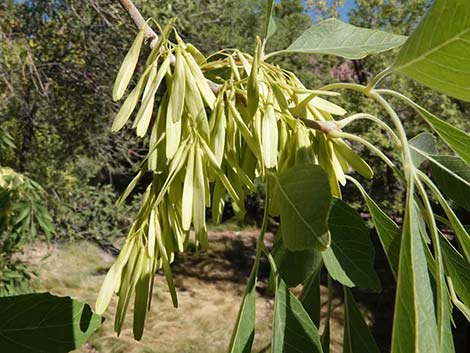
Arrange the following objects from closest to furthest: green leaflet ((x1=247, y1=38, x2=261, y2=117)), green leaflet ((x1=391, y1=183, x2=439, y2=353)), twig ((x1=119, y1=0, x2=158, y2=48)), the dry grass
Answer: green leaflet ((x1=391, y1=183, x2=439, y2=353)) → green leaflet ((x1=247, y1=38, x2=261, y2=117)) → twig ((x1=119, y1=0, x2=158, y2=48)) → the dry grass

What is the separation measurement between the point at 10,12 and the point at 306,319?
3.12 meters

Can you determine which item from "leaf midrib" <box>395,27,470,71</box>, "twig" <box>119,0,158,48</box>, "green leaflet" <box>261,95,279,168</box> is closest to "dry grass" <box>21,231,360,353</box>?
"twig" <box>119,0,158,48</box>

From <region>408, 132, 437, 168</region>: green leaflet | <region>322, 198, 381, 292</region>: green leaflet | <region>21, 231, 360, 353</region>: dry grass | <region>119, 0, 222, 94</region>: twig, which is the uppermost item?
<region>119, 0, 222, 94</region>: twig

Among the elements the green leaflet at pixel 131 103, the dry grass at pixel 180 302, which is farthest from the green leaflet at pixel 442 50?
the dry grass at pixel 180 302

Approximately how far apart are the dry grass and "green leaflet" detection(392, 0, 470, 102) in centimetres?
329

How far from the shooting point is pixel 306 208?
0.99 ft

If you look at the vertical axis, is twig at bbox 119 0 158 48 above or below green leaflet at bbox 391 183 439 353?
above

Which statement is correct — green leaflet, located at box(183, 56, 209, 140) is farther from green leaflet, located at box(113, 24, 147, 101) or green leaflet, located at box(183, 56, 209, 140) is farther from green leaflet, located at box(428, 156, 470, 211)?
green leaflet, located at box(428, 156, 470, 211)

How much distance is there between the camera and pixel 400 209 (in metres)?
4.25

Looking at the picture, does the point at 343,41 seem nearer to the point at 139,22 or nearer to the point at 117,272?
the point at 139,22

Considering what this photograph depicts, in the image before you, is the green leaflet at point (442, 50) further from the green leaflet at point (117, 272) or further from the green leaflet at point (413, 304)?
the green leaflet at point (117, 272)

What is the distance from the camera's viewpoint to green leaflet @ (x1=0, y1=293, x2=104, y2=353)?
32 cm

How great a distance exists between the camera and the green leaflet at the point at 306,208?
292mm

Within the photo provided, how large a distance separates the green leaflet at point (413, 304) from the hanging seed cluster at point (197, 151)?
0.37ft
